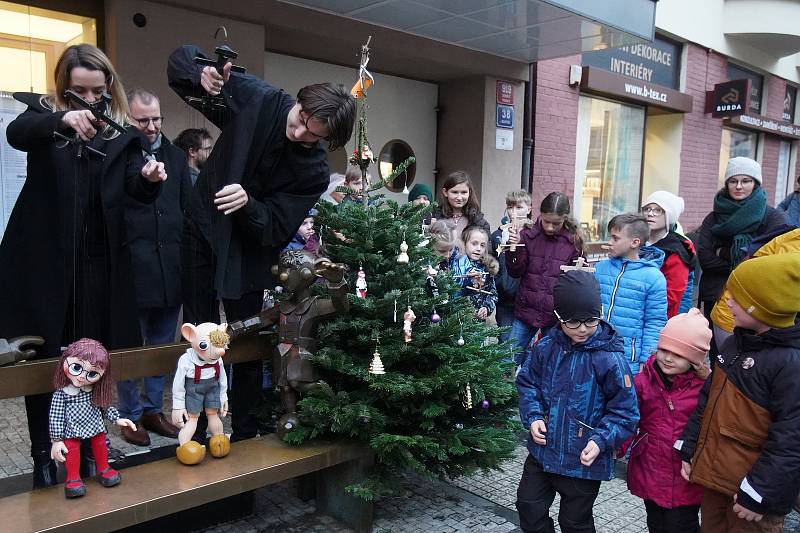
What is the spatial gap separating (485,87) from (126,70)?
4149 mm

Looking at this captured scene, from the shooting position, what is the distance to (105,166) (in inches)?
100

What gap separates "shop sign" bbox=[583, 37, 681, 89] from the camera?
8.84 m

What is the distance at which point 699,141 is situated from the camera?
10.6 metres

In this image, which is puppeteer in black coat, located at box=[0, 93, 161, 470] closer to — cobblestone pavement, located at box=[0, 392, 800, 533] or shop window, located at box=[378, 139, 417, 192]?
cobblestone pavement, located at box=[0, 392, 800, 533]

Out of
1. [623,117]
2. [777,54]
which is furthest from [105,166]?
[777,54]

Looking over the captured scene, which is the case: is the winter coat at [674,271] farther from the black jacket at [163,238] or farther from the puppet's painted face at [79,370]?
the puppet's painted face at [79,370]

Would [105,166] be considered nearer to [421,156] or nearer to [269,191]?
[269,191]

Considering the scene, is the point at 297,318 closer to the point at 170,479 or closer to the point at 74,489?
the point at 170,479

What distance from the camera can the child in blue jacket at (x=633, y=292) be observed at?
138 inches

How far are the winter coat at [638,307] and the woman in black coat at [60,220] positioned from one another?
2.54 metres

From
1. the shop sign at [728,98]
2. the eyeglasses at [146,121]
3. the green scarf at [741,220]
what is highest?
the shop sign at [728,98]

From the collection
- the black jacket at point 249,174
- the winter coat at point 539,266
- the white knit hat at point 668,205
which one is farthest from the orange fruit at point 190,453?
the white knit hat at point 668,205

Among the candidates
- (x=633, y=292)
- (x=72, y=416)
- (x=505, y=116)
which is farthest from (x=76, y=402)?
(x=505, y=116)

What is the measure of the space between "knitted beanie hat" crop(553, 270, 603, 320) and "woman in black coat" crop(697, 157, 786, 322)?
2.41 m
